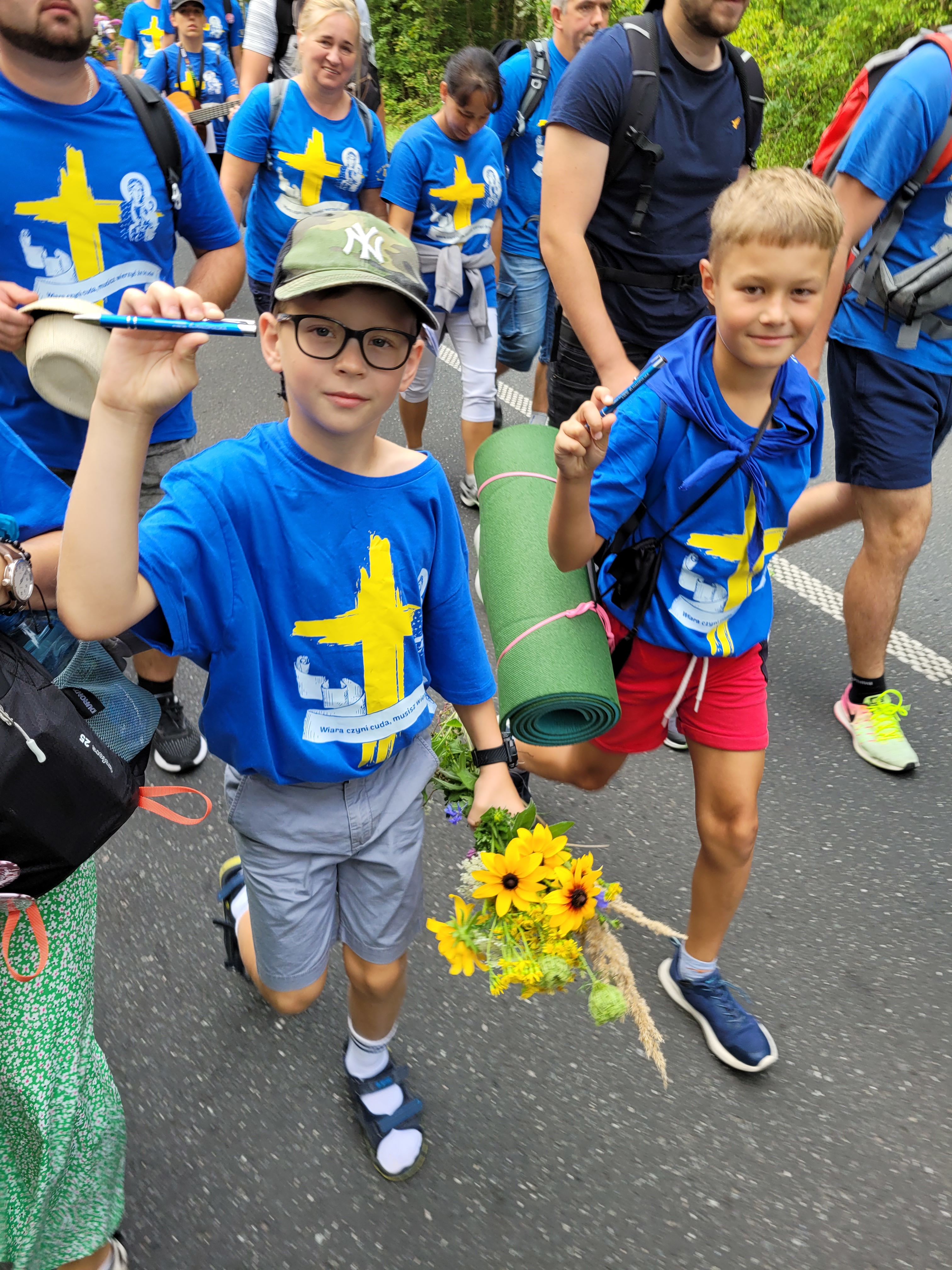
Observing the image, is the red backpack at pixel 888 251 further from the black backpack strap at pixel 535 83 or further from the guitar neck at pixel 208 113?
the guitar neck at pixel 208 113

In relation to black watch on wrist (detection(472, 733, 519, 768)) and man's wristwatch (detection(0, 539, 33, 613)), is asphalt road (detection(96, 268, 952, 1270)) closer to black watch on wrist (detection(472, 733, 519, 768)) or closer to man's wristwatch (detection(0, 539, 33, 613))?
black watch on wrist (detection(472, 733, 519, 768))

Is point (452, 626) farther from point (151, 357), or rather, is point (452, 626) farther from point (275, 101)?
point (275, 101)

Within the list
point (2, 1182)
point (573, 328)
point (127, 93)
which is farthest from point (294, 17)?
point (2, 1182)

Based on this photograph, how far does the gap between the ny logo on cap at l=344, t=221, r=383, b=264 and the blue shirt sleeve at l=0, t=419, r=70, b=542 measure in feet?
1.97

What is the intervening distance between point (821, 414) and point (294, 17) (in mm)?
5132

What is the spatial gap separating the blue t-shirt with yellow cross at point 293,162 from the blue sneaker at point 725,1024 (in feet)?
10.7

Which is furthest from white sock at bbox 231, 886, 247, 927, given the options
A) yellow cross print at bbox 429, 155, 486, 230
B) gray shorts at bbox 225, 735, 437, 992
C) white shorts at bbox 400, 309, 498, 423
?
yellow cross print at bbox 429, 155, 486, 230

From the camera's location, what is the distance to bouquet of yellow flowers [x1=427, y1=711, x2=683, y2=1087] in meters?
1.91

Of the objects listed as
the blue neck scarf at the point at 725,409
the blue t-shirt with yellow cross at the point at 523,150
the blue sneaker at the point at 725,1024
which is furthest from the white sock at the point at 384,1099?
the blue t-shirt with yellow cross at the point at 523,150

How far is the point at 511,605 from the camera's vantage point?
2.53 m

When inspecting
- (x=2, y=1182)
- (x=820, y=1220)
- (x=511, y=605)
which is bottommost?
(x=820, y=1220)

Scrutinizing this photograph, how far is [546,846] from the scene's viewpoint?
1937mm

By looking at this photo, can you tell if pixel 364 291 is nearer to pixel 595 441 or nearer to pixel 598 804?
pixel 595 441

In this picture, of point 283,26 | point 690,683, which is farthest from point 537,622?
point 283,26
